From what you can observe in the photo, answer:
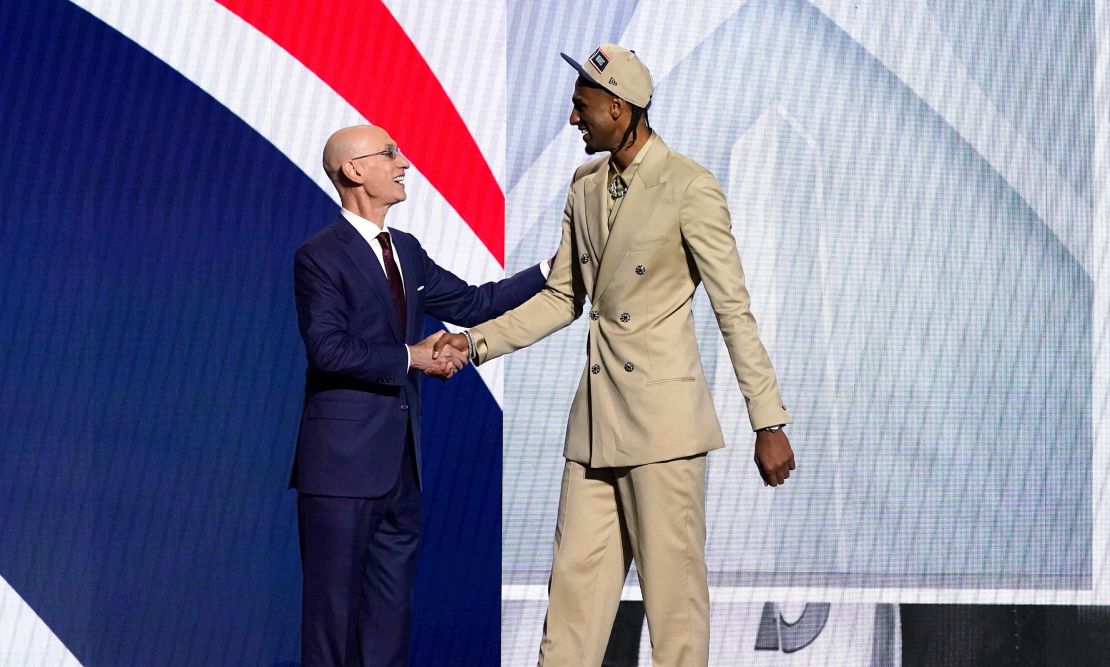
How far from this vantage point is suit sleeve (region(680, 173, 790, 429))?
7.09 feet

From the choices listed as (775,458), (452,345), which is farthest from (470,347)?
(775,458)

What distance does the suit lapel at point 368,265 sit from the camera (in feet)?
8.30

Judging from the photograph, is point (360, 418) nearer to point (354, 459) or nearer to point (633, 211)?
point (354, 459)

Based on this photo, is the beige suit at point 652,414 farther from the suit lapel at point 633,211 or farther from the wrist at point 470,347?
the wrist at point 470,347

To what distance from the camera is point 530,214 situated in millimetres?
3260

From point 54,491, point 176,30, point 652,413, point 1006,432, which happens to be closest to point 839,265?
point 1006,432

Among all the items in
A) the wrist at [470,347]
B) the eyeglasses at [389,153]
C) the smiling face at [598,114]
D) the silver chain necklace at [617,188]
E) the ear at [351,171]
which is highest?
the smiling face at [598,114]

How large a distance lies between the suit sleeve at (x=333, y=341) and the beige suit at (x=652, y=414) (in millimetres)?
440

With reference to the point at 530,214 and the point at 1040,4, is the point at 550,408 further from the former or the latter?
the point at 1040,4

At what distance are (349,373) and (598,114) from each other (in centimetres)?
75

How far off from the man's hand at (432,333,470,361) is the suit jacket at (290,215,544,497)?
74mm

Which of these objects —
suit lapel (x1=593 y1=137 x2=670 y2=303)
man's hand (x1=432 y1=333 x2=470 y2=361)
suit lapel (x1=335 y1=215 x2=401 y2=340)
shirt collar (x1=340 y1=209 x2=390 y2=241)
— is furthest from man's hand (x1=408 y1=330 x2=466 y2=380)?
suit lapel (x1=593 y1=137 x2=670 y2=303)

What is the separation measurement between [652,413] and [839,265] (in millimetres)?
1359

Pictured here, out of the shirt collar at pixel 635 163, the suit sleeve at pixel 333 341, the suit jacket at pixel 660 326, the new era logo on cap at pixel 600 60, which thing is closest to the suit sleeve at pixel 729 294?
the suit jacket at pixel 660 326
